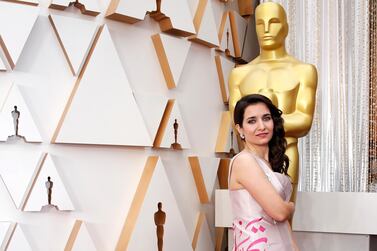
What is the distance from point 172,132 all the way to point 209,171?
455mm

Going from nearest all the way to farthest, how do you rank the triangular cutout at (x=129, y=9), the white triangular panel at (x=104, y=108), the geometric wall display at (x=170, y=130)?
1. the white triangular panel at (x=104, y=108)
2. the triangular cutout at (x=129, y=9)
3. the geometric wall display at (x=170, y=130)

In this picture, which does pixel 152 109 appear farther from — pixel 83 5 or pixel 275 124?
pixel 275 124

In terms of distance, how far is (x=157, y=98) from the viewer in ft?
8.78

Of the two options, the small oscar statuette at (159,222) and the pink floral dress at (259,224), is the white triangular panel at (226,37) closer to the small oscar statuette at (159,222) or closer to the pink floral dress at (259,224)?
the small oscar statuette at (159,222)

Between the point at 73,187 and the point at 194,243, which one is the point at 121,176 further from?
the point at 194,243

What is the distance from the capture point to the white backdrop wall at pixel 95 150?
2184 millimetres

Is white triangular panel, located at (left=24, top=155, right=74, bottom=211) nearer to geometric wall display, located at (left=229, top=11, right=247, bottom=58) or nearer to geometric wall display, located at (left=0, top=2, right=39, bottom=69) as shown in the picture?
geometric wall display, located at (left=0, top=2, right=39, bottom=69)

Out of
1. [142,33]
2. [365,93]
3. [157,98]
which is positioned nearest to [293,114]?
[157,98]

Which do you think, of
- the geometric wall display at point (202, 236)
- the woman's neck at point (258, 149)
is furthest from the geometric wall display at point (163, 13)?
the geometric wall display at point (202, 236)

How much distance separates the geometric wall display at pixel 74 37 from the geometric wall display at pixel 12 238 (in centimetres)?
68

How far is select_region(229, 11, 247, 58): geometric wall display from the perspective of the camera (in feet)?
11.3

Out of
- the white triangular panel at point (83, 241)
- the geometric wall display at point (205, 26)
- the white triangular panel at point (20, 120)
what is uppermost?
the geometric wall display at point (205, 26)

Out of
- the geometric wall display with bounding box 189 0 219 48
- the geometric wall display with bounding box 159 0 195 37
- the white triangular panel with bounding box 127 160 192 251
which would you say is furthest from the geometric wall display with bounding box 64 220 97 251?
the geometric wall display with bounding box 189 0 219 48

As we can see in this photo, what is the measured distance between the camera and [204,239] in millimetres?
3051
